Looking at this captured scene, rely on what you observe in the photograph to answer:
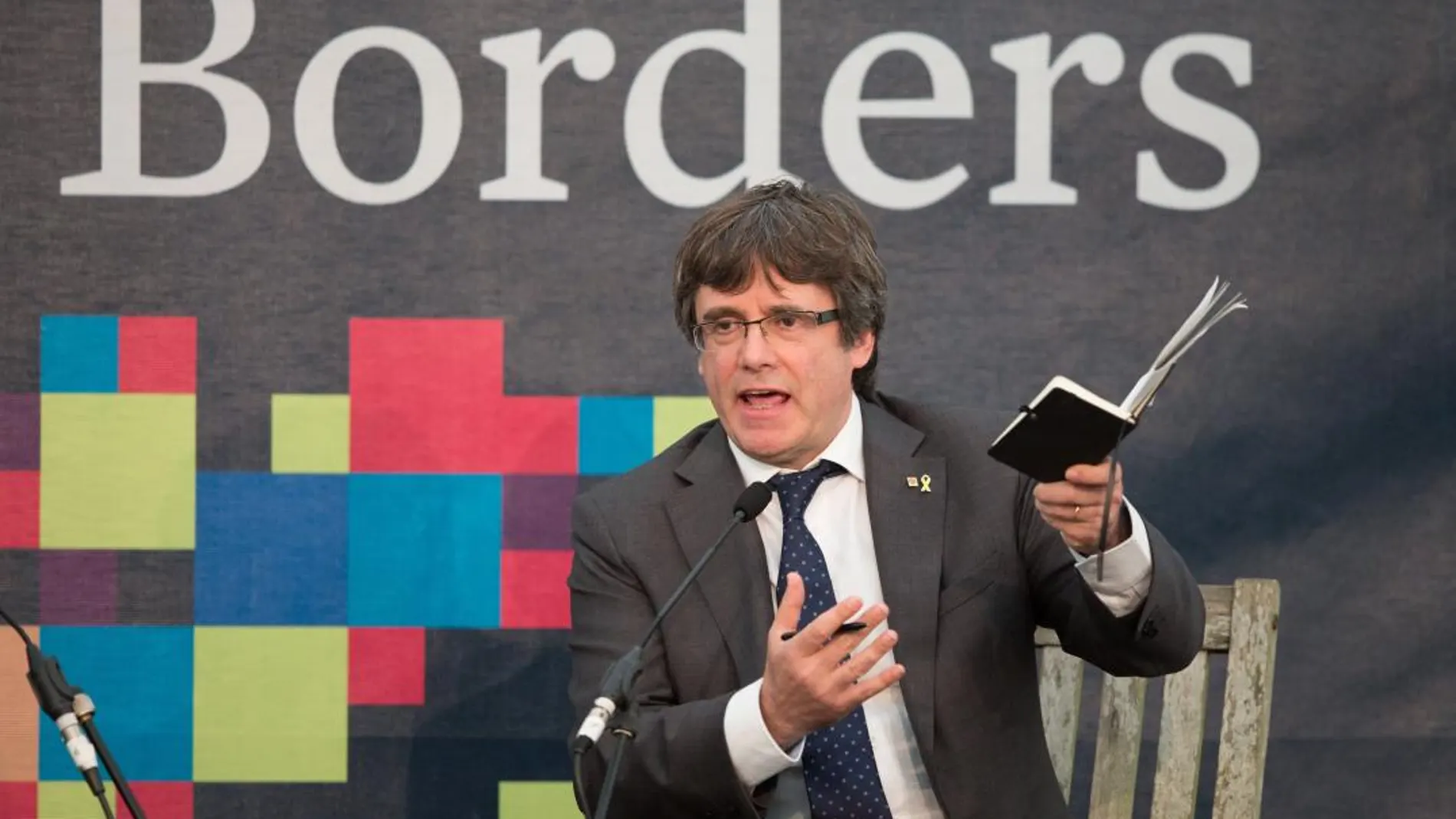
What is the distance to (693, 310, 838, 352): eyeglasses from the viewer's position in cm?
235

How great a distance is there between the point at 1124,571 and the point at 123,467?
1991mm

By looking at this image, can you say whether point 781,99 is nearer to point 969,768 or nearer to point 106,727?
point 969,768

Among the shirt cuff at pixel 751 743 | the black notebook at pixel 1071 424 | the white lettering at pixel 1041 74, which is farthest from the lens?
the white lettering at pixel 1041 74

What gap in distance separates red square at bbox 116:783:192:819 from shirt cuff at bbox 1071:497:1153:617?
1923mm

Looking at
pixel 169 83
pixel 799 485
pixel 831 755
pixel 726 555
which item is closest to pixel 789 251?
pixel 799 485

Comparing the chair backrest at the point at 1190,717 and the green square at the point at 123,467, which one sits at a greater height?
the green square at the point at 123,467

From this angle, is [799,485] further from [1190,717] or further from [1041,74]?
[1041,74]

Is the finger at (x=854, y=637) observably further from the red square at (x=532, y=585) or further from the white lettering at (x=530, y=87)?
the white lettering at (x=530, y=87)

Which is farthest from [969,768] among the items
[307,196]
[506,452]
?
[307,196]

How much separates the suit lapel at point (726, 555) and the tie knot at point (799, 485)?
54 mm

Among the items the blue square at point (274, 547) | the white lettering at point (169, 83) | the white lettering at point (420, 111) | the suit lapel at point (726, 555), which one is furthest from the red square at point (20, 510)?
the suit lapel at point (726, 555)

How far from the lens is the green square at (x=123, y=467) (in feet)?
10.5

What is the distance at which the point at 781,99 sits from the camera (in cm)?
316

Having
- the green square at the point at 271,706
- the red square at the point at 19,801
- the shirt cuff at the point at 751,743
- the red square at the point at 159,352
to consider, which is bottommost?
the red square at the point at 19,801
